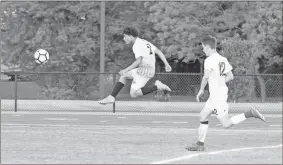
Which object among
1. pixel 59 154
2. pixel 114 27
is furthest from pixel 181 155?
pixel 114 27

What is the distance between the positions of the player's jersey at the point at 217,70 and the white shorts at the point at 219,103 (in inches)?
2.5

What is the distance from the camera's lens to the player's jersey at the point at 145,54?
1216 centimetres

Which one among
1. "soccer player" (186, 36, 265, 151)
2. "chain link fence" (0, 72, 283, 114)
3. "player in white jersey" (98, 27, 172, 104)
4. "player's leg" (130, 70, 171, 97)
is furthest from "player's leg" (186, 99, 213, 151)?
"chain link fence" (0, 72, 283, 114)

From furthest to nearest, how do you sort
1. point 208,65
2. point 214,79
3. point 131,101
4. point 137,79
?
1. point 131,101
2. point 137,79
3. point 214,79
4. point 208,65

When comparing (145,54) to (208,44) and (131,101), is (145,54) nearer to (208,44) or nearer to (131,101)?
(208,44)

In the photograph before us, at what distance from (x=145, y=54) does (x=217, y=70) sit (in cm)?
213

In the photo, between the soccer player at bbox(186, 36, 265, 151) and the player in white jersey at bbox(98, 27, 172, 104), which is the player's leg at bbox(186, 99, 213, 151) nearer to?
the soccer player at bbox(186, 36, 265, 151)

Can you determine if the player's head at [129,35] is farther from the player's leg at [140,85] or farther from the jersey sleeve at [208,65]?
the jersey sleeve at [208,65]

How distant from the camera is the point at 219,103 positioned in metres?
10.8

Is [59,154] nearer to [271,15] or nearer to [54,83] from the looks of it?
[271,15]

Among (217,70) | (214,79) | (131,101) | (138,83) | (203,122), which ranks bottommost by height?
(131,101)

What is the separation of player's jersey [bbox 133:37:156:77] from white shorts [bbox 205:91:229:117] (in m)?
1.88

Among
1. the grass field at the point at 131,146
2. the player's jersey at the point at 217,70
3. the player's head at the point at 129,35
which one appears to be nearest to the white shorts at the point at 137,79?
the player's head at the point at 129,35

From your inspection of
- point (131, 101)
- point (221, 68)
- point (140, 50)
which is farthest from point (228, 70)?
point (131, 101)
